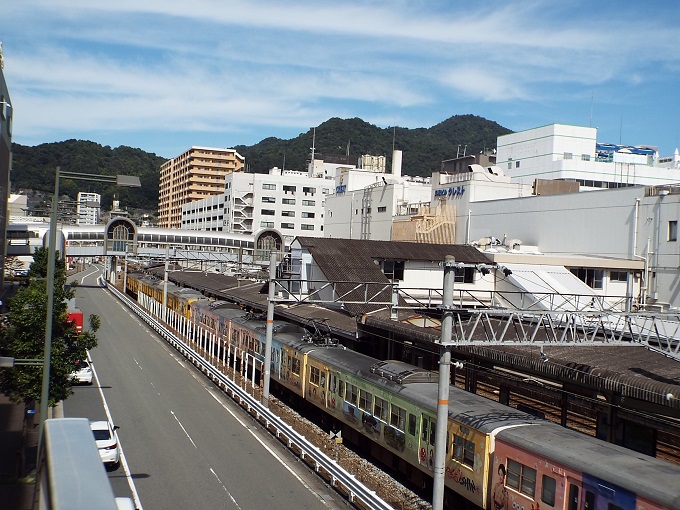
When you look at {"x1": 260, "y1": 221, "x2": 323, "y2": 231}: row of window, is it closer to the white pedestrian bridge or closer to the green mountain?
the white pedestrian bridge

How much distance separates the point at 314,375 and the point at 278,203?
82.0 meters

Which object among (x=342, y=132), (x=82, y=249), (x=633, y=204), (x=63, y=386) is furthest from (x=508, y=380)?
(x=342, y=132)

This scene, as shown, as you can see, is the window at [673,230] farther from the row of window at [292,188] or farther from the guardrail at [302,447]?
the row of window at [292,188]

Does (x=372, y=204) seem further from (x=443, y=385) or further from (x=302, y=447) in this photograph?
(x=443, y=385)

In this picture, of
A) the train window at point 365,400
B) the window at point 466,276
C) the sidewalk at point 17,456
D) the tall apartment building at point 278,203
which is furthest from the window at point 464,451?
the tall apartment building at point 278,203

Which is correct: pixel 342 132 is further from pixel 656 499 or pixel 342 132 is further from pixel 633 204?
pixel 656 499

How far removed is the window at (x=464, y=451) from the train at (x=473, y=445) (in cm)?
2

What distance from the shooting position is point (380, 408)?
58.1 ft

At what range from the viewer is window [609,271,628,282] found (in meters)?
36.7

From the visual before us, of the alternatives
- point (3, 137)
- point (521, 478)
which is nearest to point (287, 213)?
point (3, 137)

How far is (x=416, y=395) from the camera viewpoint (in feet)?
52.4

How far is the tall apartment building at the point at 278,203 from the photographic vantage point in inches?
4045

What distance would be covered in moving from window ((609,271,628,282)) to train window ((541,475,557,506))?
27.7 m

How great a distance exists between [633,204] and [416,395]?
82.3 ft
